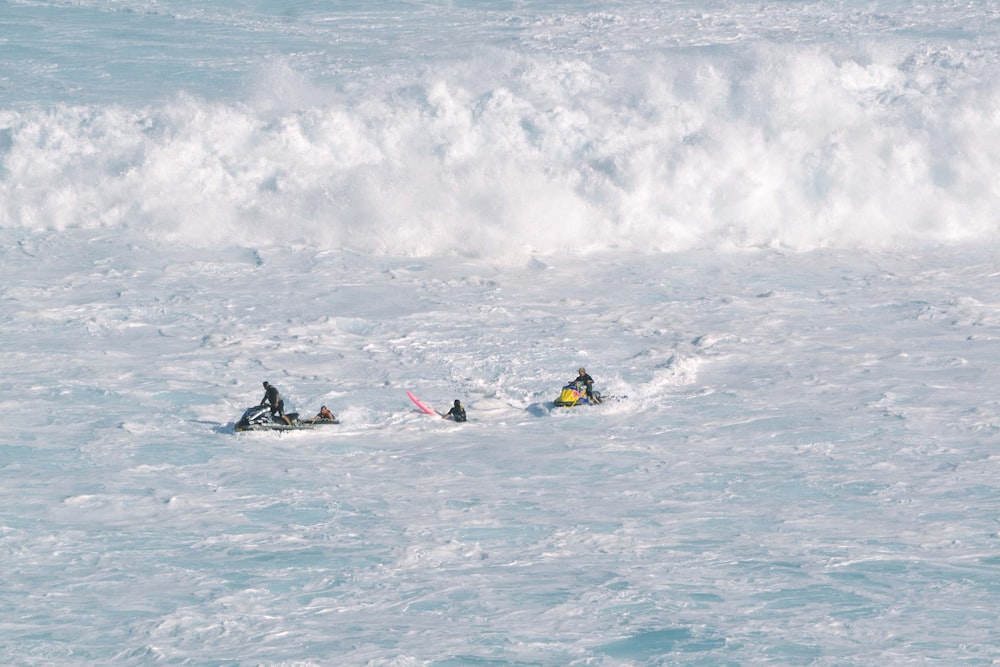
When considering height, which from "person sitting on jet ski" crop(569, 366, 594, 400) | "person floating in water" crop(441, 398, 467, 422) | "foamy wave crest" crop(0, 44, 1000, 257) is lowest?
"person floating in water" crop(441, 398, 467, 422)

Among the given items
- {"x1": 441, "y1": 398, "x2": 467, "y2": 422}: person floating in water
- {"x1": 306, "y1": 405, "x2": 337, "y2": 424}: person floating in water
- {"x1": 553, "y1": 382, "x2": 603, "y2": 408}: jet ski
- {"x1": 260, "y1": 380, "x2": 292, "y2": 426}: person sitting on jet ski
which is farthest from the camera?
{"x1": 553, "y1": 382, "x2": 603, "y2": 408}: jet ski

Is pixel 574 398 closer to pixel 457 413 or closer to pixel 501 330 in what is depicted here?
pixel 457 413

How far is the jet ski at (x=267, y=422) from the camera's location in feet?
70.8

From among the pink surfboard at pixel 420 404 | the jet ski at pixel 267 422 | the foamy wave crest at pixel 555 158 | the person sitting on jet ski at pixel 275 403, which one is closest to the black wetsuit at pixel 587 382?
the pink surfboard at pixel 420 404

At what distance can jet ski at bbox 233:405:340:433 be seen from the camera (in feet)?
70.8

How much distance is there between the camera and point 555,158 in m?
34.4

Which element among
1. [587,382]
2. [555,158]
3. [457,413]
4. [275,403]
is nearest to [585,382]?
[587,382]

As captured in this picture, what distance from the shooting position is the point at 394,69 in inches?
1508

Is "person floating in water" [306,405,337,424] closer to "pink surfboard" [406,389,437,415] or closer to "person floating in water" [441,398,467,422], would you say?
"pink surfboard" [406,389,437,415]

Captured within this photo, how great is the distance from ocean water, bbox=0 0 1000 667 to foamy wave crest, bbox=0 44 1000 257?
0.35ft

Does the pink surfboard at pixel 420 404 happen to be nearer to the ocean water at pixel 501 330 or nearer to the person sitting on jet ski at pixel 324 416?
the ocean water at pixel 501 330

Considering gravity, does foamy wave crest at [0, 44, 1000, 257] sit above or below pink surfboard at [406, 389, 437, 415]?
above

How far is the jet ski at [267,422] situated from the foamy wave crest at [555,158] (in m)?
9.52

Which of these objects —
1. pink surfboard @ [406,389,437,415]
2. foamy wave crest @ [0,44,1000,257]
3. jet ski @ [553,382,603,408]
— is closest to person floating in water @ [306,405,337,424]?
pink surfboard @ [406,389,437,415]
